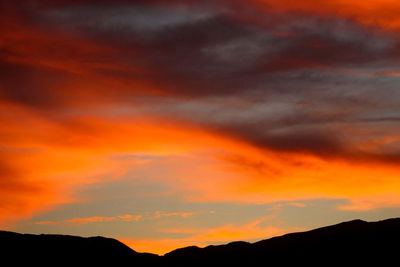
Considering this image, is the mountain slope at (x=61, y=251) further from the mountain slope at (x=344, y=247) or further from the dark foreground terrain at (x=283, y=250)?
the mountain slope at (x=344, y=247)

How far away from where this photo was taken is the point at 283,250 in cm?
19775

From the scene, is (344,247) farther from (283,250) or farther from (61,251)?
(61,251)

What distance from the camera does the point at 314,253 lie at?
18750 centimetres

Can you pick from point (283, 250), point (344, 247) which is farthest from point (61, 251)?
point (344, 247)

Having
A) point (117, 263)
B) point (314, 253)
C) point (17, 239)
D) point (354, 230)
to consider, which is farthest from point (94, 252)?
point (354, 230)

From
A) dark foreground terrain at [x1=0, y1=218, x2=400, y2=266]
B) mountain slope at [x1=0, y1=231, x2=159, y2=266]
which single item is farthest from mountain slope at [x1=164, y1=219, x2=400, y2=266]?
mountain slope at [x1=0, y1=231, x2=159, y2=266]

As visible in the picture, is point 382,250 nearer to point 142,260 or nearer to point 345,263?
point 345,263

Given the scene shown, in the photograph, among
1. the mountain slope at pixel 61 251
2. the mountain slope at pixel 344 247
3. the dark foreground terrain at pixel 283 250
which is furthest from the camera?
the mountain slope at pixel 61 251

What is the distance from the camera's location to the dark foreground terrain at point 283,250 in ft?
574

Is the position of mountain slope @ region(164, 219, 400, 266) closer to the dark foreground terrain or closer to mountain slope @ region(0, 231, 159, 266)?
the dark foreground terrain

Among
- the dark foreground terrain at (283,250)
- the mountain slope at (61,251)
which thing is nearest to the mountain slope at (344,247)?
the dark foreground terrain at (283,250)

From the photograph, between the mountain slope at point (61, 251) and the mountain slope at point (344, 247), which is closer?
the mountain slope at point (344, 247)

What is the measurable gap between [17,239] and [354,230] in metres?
104

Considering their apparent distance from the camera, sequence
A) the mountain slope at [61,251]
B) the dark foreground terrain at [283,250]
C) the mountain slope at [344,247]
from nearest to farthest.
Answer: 1. the mountain slope at [344,247]
2. the dark foreground terrain at [283,250]
3. the mountain slope at [61,251]
